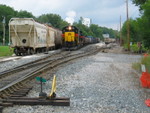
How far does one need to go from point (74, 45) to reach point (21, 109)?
26.4 metres

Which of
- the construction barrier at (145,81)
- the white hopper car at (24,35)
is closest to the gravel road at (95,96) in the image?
the construction barrier at (145,81)

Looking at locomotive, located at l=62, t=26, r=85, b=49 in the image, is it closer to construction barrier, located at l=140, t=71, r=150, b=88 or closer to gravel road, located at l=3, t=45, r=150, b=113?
gravel road, located at l=3, t=45, r=150, b=113

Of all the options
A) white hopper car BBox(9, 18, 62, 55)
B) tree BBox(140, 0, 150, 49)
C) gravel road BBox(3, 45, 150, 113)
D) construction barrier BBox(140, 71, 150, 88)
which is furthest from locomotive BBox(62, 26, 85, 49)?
construction barrier BBox(140, 71, 150, 88)

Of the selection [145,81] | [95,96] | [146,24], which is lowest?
[95,96]

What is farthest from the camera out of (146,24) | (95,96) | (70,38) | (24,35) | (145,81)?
(70,38)

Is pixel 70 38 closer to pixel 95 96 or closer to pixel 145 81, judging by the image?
pixel 145 81

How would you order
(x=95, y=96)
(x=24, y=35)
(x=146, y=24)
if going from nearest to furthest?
1. (x=95, y=96)
2. (x=146, y=24)
3. (x=24, y=35)

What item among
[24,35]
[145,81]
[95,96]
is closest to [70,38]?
[24,35]

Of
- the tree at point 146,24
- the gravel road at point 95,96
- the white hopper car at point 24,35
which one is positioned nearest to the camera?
the gravel road at point 95,96

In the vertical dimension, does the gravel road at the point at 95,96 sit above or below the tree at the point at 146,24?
below

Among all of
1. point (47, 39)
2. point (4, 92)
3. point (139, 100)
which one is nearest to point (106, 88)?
point (139, 100)

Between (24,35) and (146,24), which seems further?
(24,35)

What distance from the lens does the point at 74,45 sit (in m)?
31.3

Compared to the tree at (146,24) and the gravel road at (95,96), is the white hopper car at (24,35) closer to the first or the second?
the tree at (146,24)
